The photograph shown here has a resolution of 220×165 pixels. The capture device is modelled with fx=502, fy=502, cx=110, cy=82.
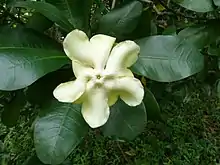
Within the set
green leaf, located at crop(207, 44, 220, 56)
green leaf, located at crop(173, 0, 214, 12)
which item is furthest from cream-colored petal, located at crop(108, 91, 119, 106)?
green leaf, located at crop(207, 44, 220, 56)

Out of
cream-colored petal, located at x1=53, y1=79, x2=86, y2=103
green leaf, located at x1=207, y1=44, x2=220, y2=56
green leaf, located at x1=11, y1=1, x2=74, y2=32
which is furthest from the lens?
green leaf, located at x1=207, y1=44, x2=220, y2=56

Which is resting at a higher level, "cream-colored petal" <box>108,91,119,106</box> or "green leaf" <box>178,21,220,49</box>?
"cream-colored petal" <box>108,91,119,106</box>

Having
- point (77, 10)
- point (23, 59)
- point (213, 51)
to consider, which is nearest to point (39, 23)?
point (77, 10)

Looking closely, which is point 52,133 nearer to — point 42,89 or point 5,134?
point 42,89

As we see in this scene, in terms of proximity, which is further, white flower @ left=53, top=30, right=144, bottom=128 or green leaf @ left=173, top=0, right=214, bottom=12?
green leaf @ left=173, top=0, right=214, bottom=12

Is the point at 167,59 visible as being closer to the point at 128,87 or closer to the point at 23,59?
the point at 128,87

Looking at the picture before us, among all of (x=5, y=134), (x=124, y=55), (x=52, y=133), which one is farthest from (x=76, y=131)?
(x=5, y=134)

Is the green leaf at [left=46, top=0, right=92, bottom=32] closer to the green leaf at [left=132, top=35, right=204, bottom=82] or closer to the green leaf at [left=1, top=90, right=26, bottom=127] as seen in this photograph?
the green leaf at [left=132, top=35, right=204, bottom=82]

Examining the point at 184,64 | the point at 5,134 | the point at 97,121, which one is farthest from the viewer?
the point at 5,134

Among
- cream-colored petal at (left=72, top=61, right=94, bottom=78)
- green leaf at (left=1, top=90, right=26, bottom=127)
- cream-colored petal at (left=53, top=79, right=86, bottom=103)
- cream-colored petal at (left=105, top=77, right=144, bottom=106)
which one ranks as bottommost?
green leaf at (left=1, top=90, right=26, bottom=127)
